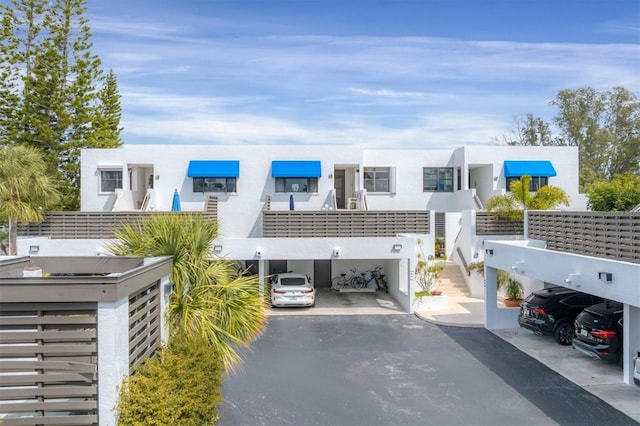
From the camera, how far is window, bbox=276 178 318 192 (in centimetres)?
2366

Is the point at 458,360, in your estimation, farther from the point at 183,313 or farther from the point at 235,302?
the point at 183,313

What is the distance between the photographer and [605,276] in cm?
987

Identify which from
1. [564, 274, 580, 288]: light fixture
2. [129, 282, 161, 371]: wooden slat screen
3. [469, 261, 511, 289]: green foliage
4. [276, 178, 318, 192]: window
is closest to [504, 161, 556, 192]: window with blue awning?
[469, 261, 511, 289]: green foliage

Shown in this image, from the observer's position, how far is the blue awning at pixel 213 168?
75.2 feet

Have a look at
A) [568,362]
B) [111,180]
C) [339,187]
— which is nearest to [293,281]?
[339,187]

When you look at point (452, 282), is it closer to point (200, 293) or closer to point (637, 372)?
point (637, 372)

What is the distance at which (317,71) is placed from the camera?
893 inches

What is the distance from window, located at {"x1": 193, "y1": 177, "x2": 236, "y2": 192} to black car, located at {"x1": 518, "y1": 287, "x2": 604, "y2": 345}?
1491 cm

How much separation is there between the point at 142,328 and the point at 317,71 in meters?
18.0

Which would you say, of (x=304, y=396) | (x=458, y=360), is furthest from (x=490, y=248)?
(x=304, y=396)

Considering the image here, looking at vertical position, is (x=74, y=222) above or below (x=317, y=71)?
below

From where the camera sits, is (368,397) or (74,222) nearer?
(368,397)

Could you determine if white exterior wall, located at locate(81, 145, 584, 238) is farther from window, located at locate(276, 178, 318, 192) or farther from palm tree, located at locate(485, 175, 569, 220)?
palm tree, located at locate(485, 175, 569, 220)

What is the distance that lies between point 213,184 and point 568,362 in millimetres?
17337
